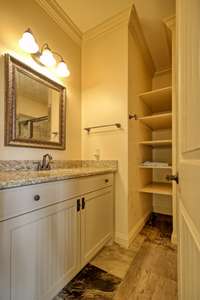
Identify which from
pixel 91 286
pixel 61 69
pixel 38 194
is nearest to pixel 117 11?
pixel 61 69

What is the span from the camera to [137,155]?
7.24ft

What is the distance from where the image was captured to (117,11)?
6.05ft

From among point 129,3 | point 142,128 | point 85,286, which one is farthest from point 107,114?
point 85,286

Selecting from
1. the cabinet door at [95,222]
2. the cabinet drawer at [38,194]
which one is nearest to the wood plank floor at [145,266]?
the cabinet door at [95,222]

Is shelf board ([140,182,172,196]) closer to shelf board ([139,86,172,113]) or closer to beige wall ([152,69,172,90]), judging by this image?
shelf board ([139,86,172,113])

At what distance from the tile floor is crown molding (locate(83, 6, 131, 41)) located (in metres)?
2.49

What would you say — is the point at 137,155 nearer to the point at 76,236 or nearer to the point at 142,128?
the point at 142,128

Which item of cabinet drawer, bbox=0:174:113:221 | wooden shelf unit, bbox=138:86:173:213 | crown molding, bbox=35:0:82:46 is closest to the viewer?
cabinet drawer, bbox=0:174:113:221

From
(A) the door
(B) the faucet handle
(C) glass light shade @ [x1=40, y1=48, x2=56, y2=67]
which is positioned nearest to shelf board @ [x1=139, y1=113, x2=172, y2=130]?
(C) glass light shade @ [x1=40, y1=48, x2=56, y2=67]

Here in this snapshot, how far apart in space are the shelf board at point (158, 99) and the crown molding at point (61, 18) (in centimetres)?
113

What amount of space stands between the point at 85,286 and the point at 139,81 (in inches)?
92.1

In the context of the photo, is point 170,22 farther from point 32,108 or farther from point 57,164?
point 57,164

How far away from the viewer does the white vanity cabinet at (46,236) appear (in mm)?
810

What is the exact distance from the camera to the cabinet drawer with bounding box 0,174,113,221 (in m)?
0.79
